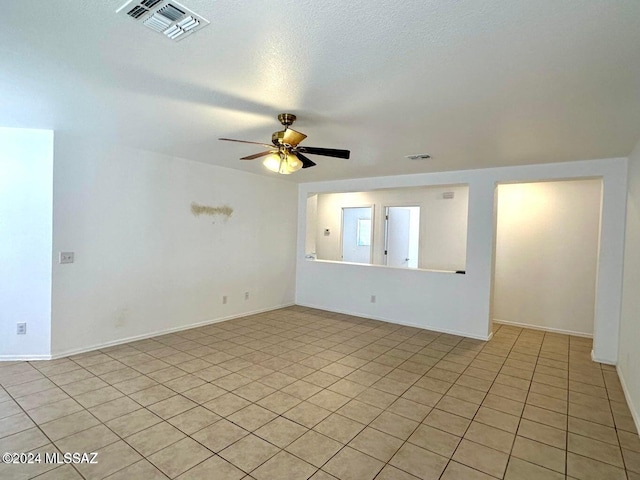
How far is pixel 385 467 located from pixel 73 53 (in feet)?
9.95

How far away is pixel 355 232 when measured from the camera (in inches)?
332

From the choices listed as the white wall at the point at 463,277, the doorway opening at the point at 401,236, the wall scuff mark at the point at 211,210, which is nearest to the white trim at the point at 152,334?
the white wall at the point at 463,277

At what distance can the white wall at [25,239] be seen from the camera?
3.44 m

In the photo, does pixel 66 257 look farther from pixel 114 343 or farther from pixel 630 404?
pixel 630 404

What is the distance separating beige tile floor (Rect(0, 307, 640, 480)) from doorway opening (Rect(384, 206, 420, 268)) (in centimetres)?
320

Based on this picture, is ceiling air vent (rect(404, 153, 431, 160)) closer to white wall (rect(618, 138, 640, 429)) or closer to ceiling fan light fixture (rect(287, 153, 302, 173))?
ceiling fan light fixture (rect(287, 153, 302, 173))

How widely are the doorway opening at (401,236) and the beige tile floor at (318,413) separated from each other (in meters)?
3.20

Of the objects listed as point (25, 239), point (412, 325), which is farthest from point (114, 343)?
point (412, 325)

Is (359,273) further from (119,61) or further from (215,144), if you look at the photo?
(119,61)

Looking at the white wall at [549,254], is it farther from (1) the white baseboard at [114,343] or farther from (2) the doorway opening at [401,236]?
(1) the white baseboard at [114,343]

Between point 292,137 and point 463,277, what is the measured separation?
3364 millimetres

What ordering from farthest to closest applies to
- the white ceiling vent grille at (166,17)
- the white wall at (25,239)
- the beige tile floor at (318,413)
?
the white wall at (25,239), the beige tile floor at (318,413), the white ceiling vent grille at (166,17)

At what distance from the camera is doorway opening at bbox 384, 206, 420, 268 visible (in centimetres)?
724

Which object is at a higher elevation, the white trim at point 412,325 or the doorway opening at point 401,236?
the doorway opening at point 401,236
